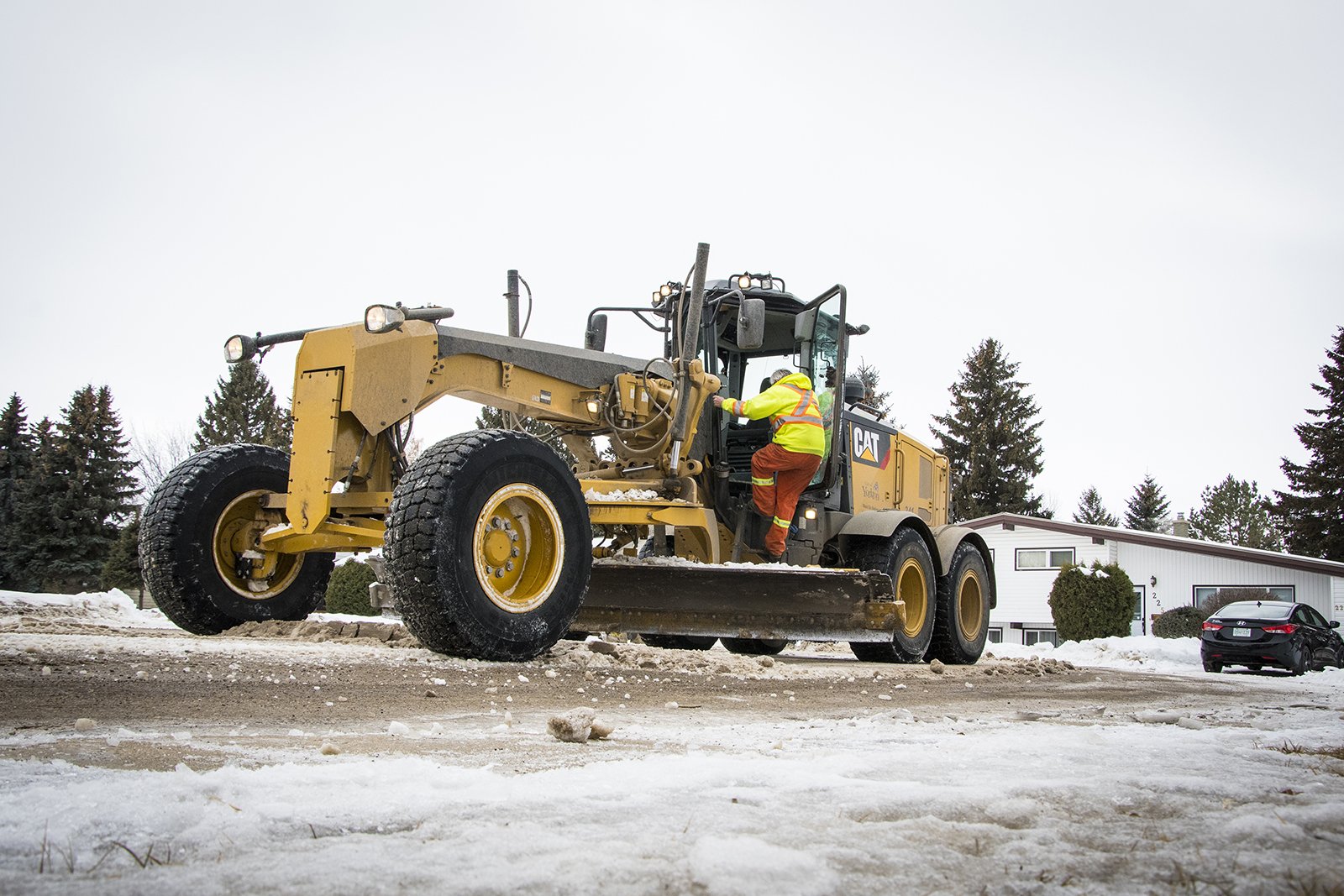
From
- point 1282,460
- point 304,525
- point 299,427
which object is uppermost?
point 1282,460

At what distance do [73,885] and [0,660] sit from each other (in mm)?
4808

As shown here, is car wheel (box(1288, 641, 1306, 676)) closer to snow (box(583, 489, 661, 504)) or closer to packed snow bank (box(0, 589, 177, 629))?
snow (box(583, 489, 661, 504))

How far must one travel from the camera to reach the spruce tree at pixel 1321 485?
131 feet

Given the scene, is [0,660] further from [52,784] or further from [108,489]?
[108,489]

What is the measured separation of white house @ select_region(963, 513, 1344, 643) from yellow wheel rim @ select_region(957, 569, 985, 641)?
20238 millimetres

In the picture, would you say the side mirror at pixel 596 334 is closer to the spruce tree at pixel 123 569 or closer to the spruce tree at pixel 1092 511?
the spruce tree at pixel 123 569

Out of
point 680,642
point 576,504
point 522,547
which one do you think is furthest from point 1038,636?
point 522,547

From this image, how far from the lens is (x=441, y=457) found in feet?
21.5

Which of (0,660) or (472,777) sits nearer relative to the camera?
(472,777)

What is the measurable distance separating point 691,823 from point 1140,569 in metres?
34.8

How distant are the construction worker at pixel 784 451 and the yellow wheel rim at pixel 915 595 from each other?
1.76 meters

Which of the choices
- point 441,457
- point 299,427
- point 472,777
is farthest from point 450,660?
point 472,777

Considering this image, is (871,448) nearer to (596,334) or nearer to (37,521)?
(596,334)

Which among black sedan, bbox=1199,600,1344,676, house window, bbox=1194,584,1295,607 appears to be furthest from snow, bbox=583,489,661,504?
house window, bbox=1194,584,1295,607
